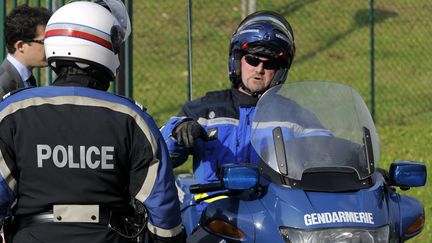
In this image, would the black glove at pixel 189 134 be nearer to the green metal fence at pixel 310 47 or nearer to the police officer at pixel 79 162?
the police officer at pixel 79 162

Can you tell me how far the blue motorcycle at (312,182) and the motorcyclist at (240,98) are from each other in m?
0.57

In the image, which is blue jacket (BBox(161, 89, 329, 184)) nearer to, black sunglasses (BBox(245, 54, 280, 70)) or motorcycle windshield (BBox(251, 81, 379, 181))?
black sunglasses (BBox(245, 54, 280, 70))

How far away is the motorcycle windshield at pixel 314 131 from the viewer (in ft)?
14.5

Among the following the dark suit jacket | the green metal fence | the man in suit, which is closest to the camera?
the dark suit jacket

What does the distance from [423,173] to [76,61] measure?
64.3 inches

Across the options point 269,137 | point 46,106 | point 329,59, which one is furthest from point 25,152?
point 329,59

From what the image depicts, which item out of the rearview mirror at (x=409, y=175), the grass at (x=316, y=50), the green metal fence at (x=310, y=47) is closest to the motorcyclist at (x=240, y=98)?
the rearview mirror at (x=409, y=175)

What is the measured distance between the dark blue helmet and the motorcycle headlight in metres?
1.41

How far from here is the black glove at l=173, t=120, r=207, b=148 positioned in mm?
4758

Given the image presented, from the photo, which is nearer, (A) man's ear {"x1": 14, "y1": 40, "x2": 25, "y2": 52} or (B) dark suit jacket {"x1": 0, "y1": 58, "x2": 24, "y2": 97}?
(B) dark suit jacket {"x1": 0, "y1": 58, "x2": 24, "y2": 97}

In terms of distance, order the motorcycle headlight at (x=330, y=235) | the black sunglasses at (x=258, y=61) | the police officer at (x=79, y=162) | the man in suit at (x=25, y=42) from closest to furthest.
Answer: the police officer at (x=79, y=162) → the motorcycle headlight at (x=330, y=235) → the black sunglasses at (x=258, y=61) → the man in suit at (x=25, y=42)

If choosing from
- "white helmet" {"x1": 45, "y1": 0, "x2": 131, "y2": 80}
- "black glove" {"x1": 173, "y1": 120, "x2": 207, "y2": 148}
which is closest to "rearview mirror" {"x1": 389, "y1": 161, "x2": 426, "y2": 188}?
"black glove" {"x1": 173, "y1": 120, "x2": 207, "y2": 148}

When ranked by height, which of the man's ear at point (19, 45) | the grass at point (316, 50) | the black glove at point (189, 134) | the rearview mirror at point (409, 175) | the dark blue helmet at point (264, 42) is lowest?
the grass at point (316, 50)

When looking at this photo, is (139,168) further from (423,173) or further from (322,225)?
(423,173)
